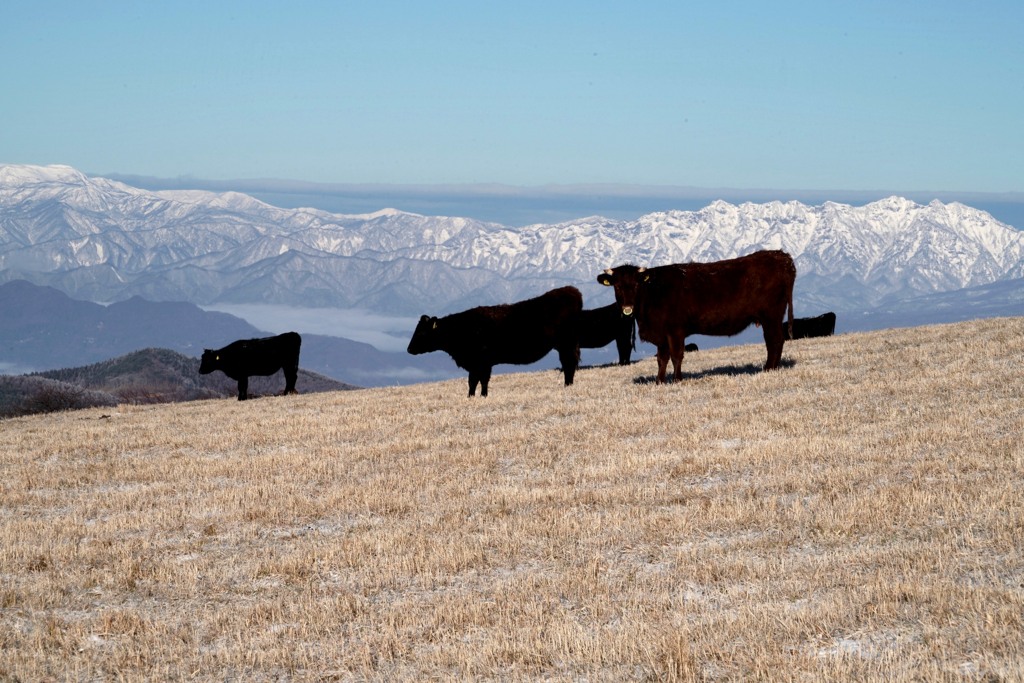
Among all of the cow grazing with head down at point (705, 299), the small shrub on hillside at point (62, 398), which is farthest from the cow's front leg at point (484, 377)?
the small shrub on hillside at point (62, 398)

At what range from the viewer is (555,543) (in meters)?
11.5

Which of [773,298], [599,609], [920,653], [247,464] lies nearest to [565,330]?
[773,298]

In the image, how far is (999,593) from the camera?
820cm

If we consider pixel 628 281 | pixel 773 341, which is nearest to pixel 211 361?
pixel 628 281

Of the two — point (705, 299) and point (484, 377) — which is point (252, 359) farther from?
point (705, 299)

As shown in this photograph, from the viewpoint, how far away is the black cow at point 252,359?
4028 cm

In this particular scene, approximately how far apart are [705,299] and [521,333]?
17.0ft

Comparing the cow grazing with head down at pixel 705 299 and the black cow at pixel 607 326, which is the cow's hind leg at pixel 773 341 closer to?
the cow grazing with head down at pixel 705 299

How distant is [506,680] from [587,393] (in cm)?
1655

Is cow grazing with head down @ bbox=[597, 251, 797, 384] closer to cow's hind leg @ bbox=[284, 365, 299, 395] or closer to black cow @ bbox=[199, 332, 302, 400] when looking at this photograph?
black cow @ bbox=[199, 332, 302, 400]

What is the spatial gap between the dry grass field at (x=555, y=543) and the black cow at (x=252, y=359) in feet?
59.3

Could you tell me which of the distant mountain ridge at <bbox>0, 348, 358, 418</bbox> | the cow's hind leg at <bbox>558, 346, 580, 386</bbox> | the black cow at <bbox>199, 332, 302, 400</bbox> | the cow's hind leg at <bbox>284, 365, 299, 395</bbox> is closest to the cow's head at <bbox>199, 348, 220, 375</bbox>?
the black cow at <bbox>199, 332, 302, 400</bbox>

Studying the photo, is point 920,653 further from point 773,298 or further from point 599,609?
point 773,298

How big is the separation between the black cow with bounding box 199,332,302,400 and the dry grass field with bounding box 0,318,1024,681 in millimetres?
18061
